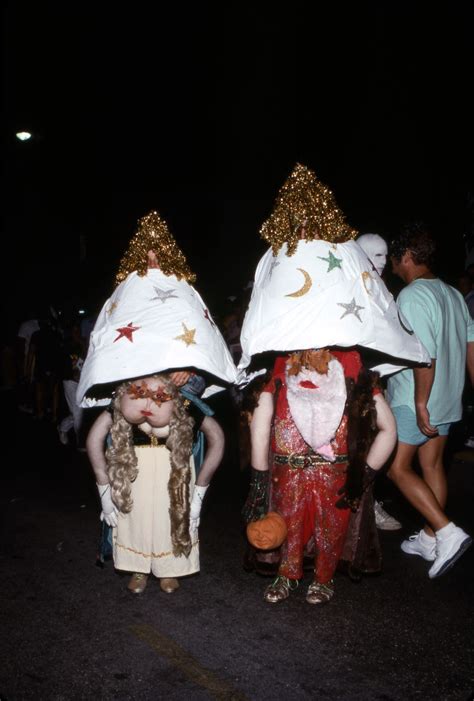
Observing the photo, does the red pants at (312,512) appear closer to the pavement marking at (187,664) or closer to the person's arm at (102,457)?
the pavement marking at (187,664)

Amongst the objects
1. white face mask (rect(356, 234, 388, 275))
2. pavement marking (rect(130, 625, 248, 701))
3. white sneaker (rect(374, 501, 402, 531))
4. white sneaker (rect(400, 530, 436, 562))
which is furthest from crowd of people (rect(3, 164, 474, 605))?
white sneaker (rect(374, 501, 402, 531))

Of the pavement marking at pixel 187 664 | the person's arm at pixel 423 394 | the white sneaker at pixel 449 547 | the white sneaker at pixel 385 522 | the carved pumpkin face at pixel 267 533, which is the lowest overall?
the pavement marking at pixel 187 664

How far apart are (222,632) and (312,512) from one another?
2.55ft

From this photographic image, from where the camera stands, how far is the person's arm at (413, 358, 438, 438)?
398 cm

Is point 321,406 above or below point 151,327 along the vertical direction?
below

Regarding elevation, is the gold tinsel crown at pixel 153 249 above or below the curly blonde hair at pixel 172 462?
above

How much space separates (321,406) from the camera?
11.2 ft

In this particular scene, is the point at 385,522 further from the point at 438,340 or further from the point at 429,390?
the point at 438,340

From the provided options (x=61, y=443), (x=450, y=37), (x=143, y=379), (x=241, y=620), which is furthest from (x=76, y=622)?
(x=450, y=37)

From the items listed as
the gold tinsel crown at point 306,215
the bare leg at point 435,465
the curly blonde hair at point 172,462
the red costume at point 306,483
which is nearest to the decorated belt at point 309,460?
the red costume at point 306,483

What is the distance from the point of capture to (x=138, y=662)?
3.08 m

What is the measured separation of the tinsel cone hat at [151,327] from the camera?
3352 millimetres

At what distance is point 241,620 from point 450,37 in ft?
21.3

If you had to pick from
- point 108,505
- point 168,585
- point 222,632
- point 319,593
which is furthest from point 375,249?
point 222,632
